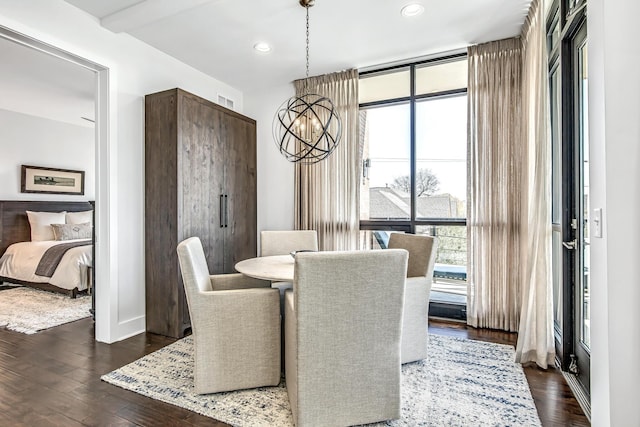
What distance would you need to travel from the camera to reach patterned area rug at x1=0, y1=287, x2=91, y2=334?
3.33 m

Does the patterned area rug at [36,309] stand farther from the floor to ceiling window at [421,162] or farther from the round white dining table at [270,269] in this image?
the floor to ceiling window at [421,162]

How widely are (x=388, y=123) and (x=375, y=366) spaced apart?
285 cm

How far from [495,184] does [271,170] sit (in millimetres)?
2634

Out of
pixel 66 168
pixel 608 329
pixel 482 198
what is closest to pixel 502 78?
pixel 482 198

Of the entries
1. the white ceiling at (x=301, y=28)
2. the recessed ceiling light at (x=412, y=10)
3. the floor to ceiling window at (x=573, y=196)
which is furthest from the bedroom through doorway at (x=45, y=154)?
the floor to ceiling window at (x=573, y=196)

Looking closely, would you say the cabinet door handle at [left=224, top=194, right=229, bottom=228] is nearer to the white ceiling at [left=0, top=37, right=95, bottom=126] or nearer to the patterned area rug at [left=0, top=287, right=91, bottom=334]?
the patterned area rug at [left=0, top=287, right=91, bottom=334]

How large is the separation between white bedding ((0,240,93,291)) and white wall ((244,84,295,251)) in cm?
232

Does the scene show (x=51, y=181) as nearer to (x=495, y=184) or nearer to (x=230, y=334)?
(x=230, y=334)

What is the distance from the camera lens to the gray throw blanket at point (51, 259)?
14.4 feet

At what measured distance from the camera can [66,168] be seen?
5898mm

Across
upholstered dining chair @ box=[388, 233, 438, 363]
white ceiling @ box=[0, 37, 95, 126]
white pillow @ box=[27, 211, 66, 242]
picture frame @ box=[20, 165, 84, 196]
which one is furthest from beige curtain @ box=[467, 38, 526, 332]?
picture frame @ box=[20, 165, 84, 196]

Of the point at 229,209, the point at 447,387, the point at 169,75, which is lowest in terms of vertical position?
the point at 447,387

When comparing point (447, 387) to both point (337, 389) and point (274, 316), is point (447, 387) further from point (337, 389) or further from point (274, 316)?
point (274, 316)

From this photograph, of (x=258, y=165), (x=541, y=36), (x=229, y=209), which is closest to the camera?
(x=541, y=36)
